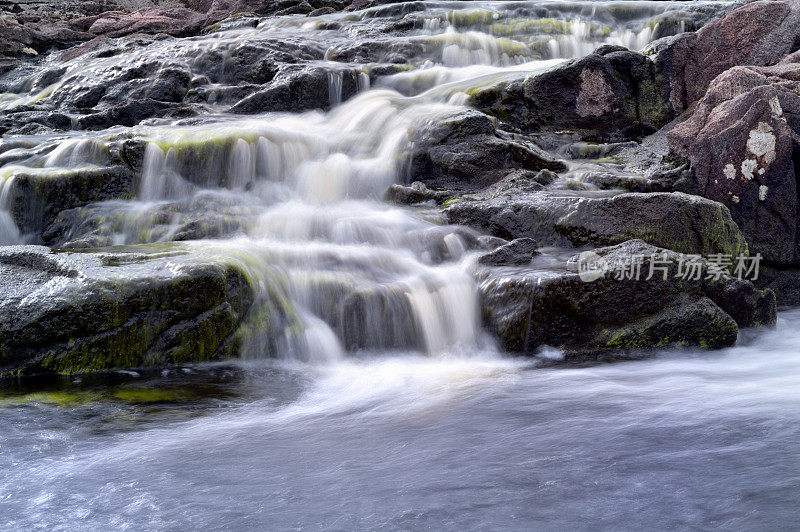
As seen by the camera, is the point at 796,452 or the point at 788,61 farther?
the point at 788,61

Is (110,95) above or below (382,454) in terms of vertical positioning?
above

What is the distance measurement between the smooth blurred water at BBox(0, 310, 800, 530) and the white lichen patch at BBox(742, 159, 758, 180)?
247 centimetres

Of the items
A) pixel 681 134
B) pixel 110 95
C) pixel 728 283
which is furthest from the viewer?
pixel 110 95

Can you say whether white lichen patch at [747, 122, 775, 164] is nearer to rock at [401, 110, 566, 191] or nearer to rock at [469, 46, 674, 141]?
rock at [401, 110, 566, 191]

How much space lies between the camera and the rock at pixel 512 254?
5.44 metres

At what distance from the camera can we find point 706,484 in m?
2.60

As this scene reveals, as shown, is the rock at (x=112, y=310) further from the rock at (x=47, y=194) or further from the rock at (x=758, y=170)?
the rock at (x=758, y=170)

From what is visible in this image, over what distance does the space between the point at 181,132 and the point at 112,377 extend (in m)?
4.66

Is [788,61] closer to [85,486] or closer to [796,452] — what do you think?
[796,452]

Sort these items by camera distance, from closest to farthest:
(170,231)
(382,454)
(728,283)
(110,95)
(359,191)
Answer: (382,454) < (728,283) < (170,231) < (359,191) < (110,95)

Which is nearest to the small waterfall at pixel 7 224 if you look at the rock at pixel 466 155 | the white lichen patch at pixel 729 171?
the rock at pixel 466 155

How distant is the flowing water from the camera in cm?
256

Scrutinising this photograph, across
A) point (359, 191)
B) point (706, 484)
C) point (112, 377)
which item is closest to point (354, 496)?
point (706, 484)
